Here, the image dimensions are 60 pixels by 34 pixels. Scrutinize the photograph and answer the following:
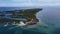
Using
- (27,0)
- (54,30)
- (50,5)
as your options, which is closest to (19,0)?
(27,0)

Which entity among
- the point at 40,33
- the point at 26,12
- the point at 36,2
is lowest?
the point at 40,33

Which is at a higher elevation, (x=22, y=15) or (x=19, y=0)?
(x=19, y=0)

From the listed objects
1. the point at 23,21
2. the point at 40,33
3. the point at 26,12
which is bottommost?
the point at 40,33

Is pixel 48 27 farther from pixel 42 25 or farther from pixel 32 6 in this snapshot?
pixel 32 6

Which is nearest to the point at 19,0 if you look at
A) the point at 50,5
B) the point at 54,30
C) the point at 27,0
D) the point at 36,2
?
the point at 27,0

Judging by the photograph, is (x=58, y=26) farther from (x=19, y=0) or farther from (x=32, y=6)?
(x=19, y=0)

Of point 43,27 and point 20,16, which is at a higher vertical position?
point 20,16
